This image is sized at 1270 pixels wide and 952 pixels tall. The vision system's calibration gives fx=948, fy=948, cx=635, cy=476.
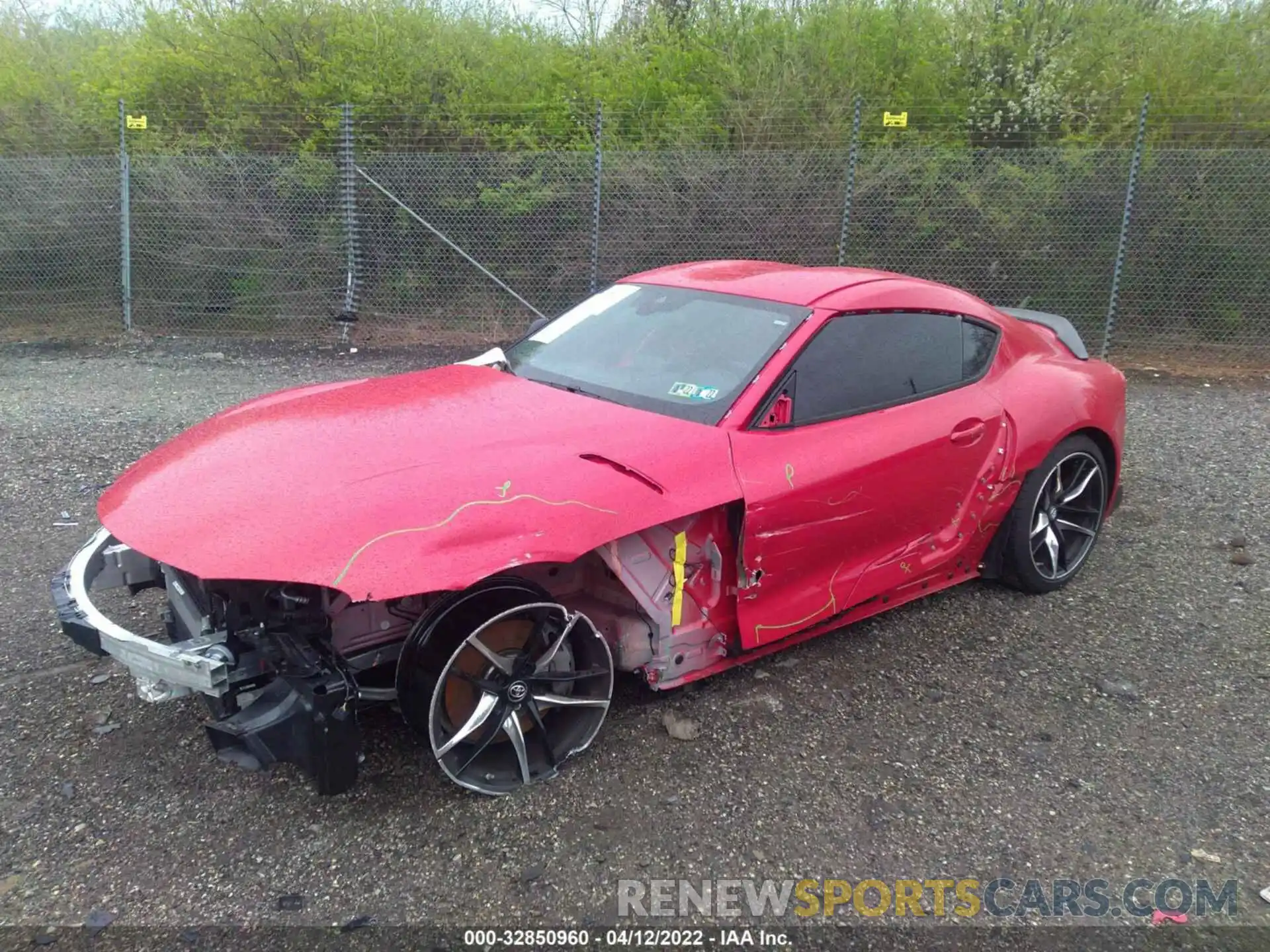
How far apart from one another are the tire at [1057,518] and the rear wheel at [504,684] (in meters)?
2.21

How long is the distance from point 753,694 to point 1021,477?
1.62 metres

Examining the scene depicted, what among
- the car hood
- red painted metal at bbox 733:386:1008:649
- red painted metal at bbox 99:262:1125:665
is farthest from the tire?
the car hood

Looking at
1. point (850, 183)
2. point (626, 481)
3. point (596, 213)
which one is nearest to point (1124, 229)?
point (850, 183)

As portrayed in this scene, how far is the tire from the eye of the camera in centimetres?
428

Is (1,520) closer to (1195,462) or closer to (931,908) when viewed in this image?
(931,908)

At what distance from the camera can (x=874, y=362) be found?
12.4 ft

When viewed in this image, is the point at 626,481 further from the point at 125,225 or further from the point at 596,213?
the point at 125,225

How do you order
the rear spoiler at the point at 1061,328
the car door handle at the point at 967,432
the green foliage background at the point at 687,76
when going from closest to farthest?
1. the car door handle at the point at 967,432
2. the rear spoiler at the point at 1061,328
3. the green foliage background at the point at 687,76

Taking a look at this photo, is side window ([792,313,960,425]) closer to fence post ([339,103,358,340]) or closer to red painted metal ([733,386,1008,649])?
red painted metal ([733,386,1008,649])

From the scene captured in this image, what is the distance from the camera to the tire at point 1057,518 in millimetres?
4281

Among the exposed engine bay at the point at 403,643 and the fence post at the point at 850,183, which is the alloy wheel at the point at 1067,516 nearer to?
the exposed engine bay at the point at 403,643

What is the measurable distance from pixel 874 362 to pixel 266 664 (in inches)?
98.2

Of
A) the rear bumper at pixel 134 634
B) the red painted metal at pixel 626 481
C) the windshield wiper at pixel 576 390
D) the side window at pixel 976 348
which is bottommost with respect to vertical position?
the rear bumper at pixel 134 634

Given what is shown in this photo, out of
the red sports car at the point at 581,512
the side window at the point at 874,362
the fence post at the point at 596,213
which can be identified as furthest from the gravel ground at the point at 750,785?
the fence post at the point at 596,213
